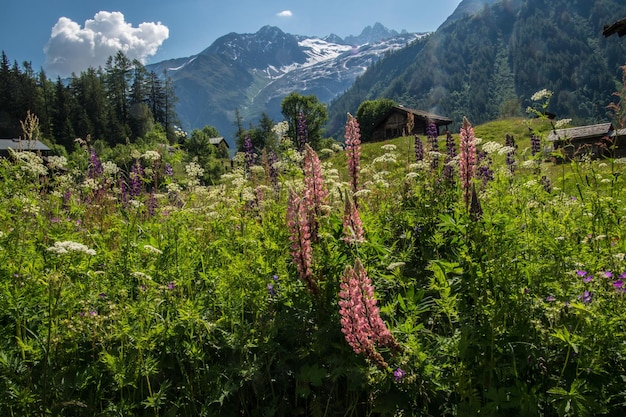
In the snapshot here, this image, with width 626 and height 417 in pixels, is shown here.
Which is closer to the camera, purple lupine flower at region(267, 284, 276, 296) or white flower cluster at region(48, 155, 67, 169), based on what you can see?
purple lupine flower at region(267, 284, 276, 296)

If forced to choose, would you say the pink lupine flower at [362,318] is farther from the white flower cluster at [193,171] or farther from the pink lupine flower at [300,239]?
the white flower cluster at [193,171]

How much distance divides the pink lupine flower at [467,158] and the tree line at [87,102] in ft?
348

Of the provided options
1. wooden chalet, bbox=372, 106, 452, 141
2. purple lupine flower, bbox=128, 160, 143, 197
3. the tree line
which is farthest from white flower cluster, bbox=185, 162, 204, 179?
the tree line

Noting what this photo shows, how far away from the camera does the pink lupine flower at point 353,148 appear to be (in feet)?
18.0

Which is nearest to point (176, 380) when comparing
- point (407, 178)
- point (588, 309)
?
point (588, 309)

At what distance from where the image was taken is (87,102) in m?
114

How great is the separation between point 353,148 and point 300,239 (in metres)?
2.25

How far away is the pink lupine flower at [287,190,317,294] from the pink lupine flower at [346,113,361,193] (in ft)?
6.42

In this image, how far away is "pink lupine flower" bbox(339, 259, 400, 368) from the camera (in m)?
2.70

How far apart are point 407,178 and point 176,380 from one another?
406 centimetres

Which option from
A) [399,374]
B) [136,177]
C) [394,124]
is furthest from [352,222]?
[394,124]

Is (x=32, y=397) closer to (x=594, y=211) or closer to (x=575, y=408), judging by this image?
(x=575, y=408)

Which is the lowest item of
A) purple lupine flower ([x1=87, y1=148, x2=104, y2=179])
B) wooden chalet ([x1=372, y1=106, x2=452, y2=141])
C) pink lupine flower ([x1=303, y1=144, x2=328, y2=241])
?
pink lupine flower ([x1=303, y1=144, x2=328, y2=241])

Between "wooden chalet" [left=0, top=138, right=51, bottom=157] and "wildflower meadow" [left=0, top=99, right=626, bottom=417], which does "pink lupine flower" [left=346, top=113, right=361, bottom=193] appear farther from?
"wooden chalet" [left=0, top=138, right=51, bottom=157]
